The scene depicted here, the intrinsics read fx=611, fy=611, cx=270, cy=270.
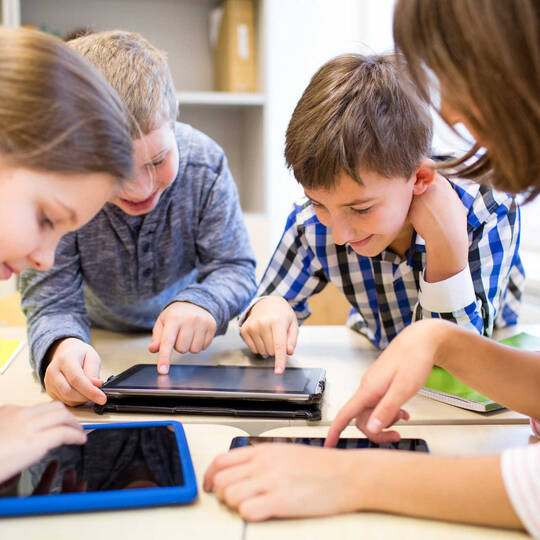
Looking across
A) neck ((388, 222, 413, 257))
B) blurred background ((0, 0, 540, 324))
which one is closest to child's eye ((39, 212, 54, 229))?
neck ((388, 222, 413, 257))

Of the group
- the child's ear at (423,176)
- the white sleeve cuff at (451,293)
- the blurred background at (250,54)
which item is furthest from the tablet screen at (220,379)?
the blurred background at (250,54)

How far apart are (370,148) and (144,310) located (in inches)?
25.9

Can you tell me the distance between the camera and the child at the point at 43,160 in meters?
0.59

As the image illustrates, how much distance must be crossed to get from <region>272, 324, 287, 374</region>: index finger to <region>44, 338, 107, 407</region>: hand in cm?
25

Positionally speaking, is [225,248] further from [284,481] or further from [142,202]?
[284,481]

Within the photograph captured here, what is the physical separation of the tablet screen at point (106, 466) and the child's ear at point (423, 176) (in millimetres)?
576

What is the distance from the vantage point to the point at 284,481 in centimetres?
53

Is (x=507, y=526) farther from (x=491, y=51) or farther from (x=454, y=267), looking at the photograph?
(x=454, y=267)

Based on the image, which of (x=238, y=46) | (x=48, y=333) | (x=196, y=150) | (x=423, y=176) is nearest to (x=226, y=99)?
(x=238, y=46)

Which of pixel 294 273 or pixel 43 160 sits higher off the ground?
pixel 43 160

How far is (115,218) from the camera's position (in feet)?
3.92

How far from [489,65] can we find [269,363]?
58cm

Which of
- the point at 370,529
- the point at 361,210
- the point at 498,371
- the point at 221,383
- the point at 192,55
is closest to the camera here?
the point at 370,529

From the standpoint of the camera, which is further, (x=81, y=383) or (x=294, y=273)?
(x=294, y=273)
